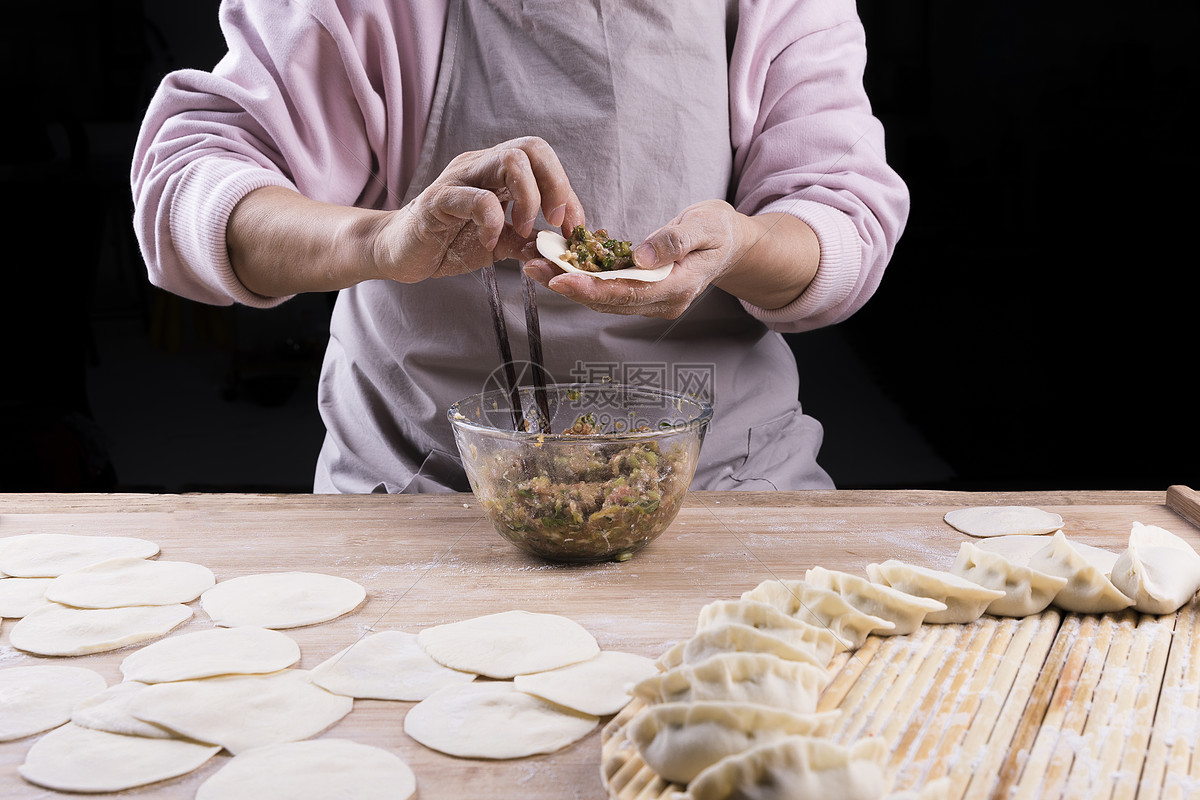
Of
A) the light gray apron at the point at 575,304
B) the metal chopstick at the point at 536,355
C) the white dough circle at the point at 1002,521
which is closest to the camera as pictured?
the metal chopstick at the point at 536,355

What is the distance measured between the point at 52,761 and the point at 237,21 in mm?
1202

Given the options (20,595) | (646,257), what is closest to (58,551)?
(20,595)

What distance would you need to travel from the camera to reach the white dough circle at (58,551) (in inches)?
49.7

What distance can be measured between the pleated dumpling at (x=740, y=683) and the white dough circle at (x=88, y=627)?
592mm

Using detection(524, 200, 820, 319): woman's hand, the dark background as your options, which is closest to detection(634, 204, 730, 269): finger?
detection(524, 200, 820, 319): woman's hand

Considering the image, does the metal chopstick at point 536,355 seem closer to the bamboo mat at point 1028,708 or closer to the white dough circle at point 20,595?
the bamboo mat at point 1028,708

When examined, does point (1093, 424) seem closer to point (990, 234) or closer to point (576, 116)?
point (990, 234)

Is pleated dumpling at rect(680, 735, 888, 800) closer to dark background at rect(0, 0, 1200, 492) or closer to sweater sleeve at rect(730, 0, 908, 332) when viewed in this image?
sweater sleeve at rect(730, 0, 908, 332)

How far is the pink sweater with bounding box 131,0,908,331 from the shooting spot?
4.91 feet

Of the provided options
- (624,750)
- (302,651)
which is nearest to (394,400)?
(302,651)

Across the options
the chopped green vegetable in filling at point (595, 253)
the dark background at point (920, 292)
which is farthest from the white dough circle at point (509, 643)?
the dark background at point (920, 292)

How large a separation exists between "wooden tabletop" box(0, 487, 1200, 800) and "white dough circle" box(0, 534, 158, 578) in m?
0.04

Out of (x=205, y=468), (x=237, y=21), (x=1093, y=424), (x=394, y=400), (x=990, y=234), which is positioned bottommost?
(x=205, y=468)

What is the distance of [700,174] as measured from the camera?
1.67 metres
